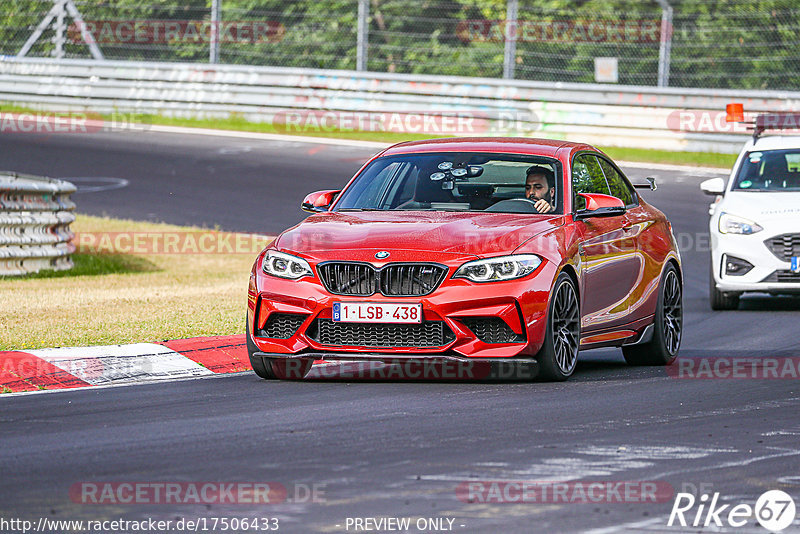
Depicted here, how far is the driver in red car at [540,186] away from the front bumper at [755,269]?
516cm

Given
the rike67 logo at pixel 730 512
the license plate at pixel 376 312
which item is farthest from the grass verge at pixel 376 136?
the rike67 logo at pixel 730 512

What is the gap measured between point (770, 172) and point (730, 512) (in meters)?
10.4

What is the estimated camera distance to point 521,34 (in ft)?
95.5

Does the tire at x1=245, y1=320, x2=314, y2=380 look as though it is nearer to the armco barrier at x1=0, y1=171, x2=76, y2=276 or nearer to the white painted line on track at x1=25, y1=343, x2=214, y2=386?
the white painted line on track at x1=25, y1=343, x2=214, y2=386

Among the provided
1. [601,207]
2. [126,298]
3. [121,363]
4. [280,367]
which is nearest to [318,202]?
[280,367]

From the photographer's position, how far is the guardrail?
28.2 m

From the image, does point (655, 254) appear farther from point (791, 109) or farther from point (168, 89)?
point (168, 89)

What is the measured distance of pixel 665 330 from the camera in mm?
11391

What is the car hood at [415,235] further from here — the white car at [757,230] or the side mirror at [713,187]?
the side mirror at [713,187]

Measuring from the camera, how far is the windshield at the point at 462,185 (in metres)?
10.3

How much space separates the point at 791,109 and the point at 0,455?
865 inches

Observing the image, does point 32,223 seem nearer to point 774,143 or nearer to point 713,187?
point 713,187

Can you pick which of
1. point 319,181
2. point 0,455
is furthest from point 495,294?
point 319,181

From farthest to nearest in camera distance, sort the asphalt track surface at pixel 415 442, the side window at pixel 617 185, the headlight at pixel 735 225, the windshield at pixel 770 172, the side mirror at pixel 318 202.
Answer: the windshield at pixel 770 172 < the headlight at pixel 735 225 < the side window at pixel 617 185 < the side mirror at pixel 318 202 < the asphalt track surface at pixel 415 442
